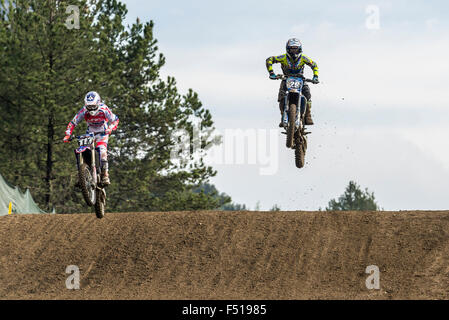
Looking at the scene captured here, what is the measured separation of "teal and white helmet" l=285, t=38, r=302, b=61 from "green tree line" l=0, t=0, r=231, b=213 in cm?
1943

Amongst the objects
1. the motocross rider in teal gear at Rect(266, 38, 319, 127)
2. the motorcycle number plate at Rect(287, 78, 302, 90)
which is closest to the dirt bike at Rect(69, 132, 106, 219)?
the motocross rider in teal gear at Rect(266, 38, 319, 127)

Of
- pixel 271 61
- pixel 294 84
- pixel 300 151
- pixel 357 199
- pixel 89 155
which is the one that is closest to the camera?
pixel 89 155

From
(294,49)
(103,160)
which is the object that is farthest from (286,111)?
(103,160)

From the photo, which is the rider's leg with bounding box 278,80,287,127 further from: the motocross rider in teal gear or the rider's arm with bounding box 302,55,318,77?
the rider's arm with bounding box 302,55,318,77

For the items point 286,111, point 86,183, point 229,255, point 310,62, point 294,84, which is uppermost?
point 310,62

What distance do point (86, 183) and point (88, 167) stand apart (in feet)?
1.53

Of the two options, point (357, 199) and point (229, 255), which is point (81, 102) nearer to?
point (229, 255)

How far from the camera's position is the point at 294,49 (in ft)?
61.7

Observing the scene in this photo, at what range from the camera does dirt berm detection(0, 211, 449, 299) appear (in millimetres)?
17281

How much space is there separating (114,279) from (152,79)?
84.8ft

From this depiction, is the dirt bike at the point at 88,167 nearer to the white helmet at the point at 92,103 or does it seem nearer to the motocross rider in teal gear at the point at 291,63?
the white helmet at the point at 92,103

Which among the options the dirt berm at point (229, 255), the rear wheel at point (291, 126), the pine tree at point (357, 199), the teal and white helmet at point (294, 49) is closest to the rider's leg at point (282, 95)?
the rear wheel at point (291, 126)

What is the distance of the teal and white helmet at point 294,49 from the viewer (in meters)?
18.8

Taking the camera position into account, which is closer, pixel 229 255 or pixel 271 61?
pixel 271 61
